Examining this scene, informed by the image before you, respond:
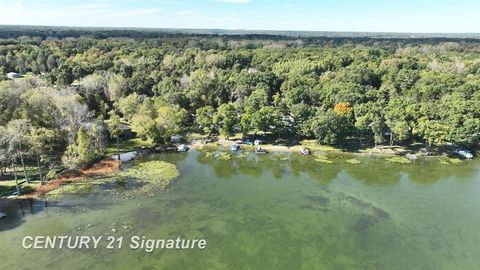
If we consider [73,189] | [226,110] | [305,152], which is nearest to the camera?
[73,189]

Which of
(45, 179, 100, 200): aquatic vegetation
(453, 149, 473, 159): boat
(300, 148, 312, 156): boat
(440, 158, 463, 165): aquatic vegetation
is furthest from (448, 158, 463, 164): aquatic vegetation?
(45, 179, 100, 200): aquatic vegetation

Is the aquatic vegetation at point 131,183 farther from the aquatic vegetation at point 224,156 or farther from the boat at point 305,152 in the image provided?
the boat at point 305,152

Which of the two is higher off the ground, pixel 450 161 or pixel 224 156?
pixel 450 161

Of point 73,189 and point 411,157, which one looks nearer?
point 73,189

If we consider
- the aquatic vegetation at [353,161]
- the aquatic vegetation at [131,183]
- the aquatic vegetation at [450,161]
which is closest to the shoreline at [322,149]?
the aquatic vegetation at [450,161]

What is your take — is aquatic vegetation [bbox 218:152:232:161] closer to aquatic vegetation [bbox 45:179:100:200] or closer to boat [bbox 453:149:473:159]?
aquatic vegetation [bbox 45:179:100:200]

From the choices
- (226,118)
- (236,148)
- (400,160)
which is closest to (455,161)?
(400,160)

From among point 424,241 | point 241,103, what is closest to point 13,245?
point 424,241

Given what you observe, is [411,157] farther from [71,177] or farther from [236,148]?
[71,177]
